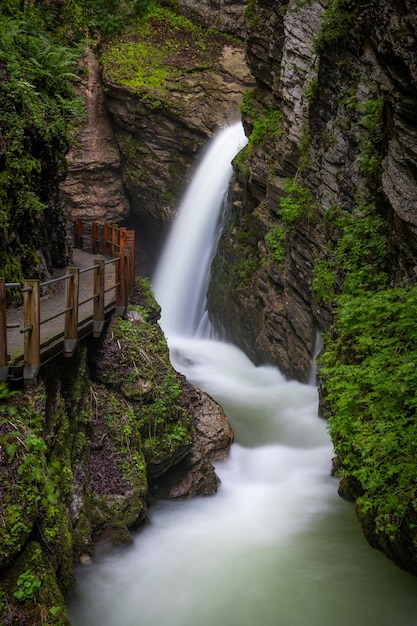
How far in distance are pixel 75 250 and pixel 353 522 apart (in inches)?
409

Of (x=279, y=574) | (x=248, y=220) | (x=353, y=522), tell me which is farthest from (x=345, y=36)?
(x=279, y=574)

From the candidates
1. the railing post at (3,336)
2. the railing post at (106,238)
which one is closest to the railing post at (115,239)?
the railing post at (106,238)

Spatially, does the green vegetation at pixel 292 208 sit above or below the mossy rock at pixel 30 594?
above

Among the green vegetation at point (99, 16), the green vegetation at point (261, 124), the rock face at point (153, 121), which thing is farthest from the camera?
the green vegetation at point (99, 16)

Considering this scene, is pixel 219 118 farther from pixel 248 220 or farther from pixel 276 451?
pixel 276 451

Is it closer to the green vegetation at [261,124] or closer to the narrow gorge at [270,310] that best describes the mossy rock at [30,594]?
the narrow gorge at [270,310]

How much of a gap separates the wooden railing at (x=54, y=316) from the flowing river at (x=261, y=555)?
278cm

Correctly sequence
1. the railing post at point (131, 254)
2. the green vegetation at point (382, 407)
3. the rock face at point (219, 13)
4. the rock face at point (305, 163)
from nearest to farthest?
the green vegetation at point (382, 407), the rock face at point (305, 163), the railing post at point (131, 254), the rock face at point (219, 13)

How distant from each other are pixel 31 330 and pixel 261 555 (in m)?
4.37

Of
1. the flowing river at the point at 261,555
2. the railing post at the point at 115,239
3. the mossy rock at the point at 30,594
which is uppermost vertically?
the railing post at the point at 115,239

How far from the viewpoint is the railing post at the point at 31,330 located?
651 centimetres

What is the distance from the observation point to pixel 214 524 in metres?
8.79

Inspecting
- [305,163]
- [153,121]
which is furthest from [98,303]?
[153,121]

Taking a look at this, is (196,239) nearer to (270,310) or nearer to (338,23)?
(270,310)
